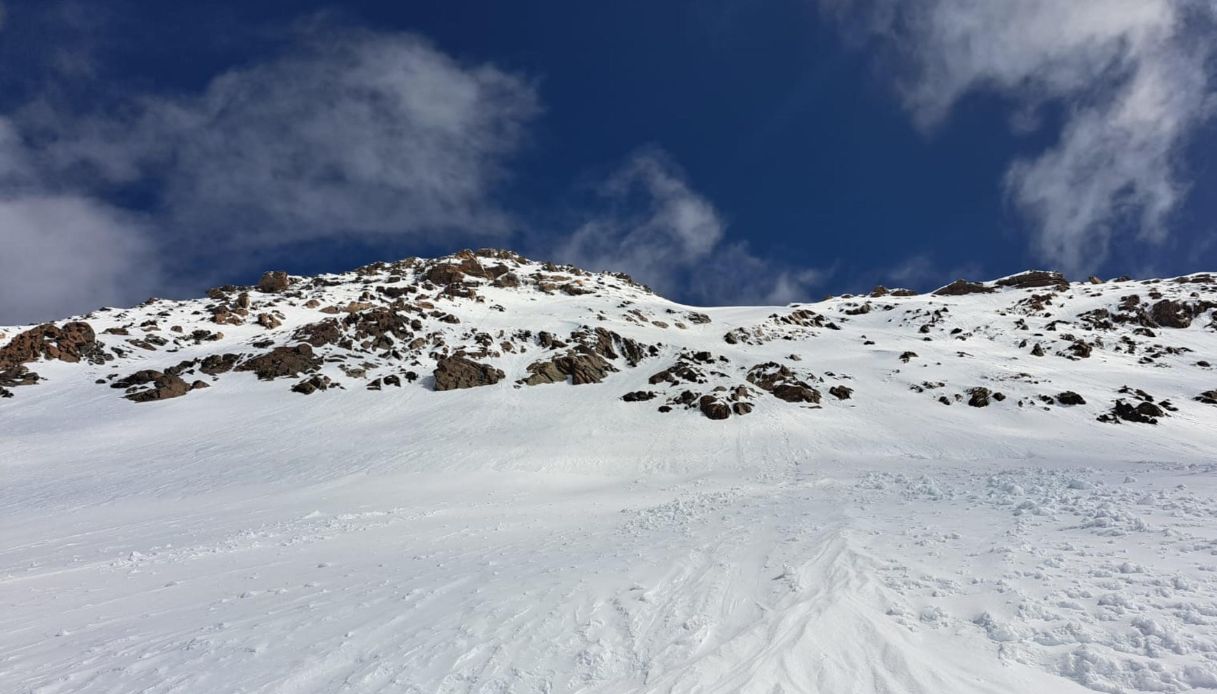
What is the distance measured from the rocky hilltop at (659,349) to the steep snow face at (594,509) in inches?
19.9

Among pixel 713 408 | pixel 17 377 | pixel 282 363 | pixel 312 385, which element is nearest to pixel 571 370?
pixel 713 408

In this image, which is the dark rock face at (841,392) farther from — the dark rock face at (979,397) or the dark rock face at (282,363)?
the dark rock face at (282,363)

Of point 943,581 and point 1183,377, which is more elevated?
point 1183,377

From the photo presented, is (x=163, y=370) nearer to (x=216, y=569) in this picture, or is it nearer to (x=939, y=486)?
(x=216, y=569)

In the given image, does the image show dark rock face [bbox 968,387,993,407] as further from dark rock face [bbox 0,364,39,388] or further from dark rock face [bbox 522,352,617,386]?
dark rock face [bbox 0,364,39,388]

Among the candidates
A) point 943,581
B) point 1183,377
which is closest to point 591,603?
point 943,581

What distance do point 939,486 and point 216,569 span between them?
22085 mm

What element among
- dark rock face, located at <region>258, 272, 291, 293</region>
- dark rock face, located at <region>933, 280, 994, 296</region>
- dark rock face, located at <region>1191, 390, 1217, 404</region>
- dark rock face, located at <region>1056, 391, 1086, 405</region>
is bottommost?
dark rock face, located at <region>1056, 391, 1086, 405</region>

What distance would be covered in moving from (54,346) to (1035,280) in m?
143

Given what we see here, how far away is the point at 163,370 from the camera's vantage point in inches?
1854

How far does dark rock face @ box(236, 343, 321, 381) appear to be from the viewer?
157 feet

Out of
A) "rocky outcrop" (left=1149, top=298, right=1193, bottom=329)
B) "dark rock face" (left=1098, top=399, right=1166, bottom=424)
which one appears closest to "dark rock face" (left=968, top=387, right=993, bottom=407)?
"dark rock face" (left=1098, top=399, right=1166, bottom=424)

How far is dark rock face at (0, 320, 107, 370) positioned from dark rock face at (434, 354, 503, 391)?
33.1 m

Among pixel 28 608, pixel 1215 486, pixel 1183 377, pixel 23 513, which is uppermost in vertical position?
pixel 1183 377
